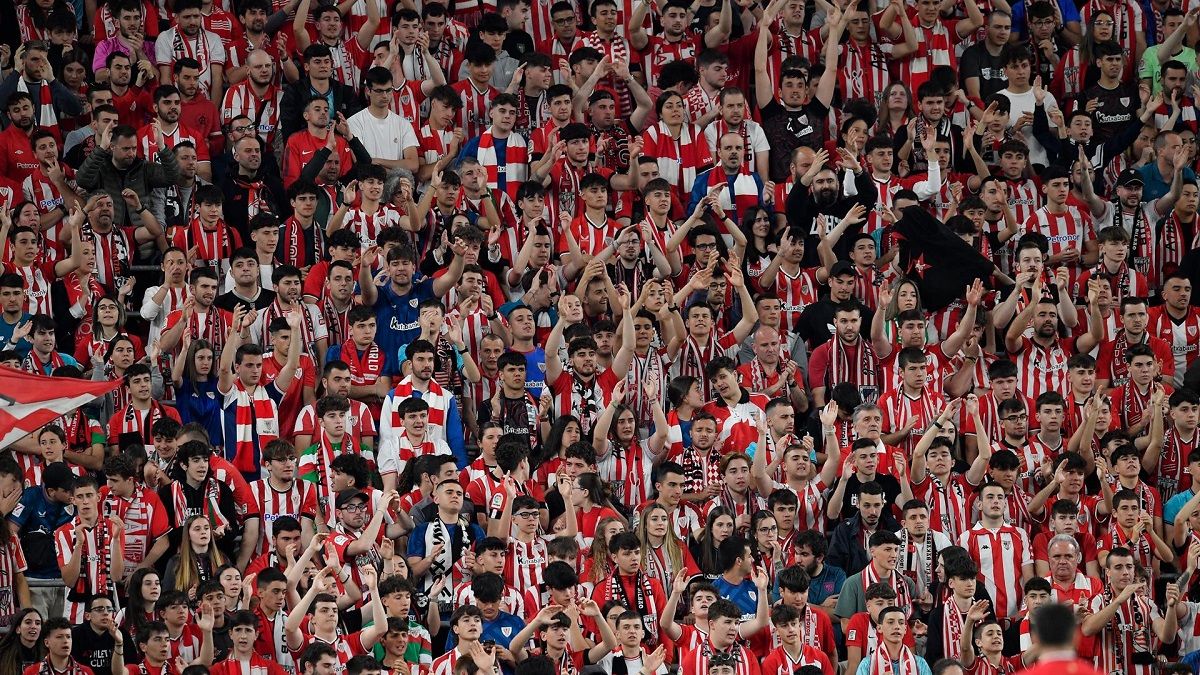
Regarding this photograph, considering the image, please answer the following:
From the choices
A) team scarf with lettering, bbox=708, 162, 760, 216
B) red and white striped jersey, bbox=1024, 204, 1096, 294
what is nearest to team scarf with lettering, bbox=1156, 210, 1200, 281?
red and white striped jersey, bbox=1024, 204, 1096, 294

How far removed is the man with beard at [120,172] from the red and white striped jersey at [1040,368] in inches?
254

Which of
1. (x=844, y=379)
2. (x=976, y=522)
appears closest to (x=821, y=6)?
(x=844, y=379)

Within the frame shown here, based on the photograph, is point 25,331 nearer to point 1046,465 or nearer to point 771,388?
point 771,388

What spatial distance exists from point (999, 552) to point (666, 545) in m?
2.25

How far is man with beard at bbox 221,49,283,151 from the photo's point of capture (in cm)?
1880

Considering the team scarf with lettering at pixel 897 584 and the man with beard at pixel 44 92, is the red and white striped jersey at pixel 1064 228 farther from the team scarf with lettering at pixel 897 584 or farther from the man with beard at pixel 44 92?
the man with beard at pixel 44 92

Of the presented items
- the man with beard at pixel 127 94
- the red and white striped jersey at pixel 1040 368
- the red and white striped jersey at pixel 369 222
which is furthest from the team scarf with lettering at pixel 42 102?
the red and white striped jersey at pixel 1040 368

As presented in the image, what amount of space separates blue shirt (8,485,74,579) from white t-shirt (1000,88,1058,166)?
28.6 feet

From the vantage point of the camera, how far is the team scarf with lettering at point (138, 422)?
15891 millimetres

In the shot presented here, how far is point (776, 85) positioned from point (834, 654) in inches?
250

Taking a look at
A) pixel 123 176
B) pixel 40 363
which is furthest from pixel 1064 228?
pixel 40 363

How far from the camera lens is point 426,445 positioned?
15961 mm

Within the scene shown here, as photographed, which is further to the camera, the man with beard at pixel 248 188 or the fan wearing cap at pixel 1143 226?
the fan wearing cap at pixel 1143 226

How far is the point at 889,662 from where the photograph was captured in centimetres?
1470
